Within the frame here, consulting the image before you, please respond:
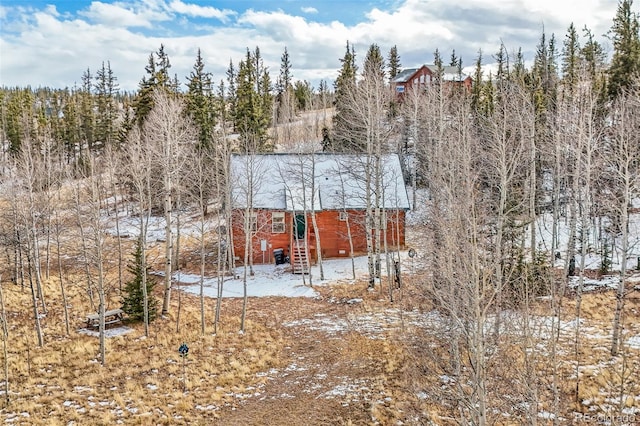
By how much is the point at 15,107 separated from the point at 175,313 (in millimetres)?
64524

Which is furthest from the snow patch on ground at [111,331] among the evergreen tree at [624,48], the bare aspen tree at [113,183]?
the evergreen tree at [624,48]

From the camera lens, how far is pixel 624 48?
3850 centimetres

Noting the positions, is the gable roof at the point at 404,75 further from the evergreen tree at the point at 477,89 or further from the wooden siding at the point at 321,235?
the wooden siding at the point at 321,235

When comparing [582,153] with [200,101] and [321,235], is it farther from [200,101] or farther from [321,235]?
[200,101]

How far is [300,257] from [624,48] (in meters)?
32.8

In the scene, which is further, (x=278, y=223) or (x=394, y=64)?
(x=394, y=64)

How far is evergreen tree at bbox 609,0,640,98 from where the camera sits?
125ft

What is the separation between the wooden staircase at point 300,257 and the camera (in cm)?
2989

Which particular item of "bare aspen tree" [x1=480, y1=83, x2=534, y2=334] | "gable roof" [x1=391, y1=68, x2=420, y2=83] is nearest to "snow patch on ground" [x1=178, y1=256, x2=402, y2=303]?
"bare aspen tree" [x1=480, y1=83, x2=534, y2=334]

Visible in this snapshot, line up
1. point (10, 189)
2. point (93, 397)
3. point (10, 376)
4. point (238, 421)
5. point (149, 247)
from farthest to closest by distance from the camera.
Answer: point (149, 247) → point (10, 189) → point (10, 376) → point (93, 397) → point (238, 421)

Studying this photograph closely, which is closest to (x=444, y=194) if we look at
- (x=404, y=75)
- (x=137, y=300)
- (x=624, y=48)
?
(x=137, y=300)

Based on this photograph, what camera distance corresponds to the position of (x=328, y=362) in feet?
59.1

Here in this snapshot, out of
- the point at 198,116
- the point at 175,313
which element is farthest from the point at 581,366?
the point at 198,116

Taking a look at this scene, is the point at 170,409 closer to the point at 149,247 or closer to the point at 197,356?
the point at 197,356
